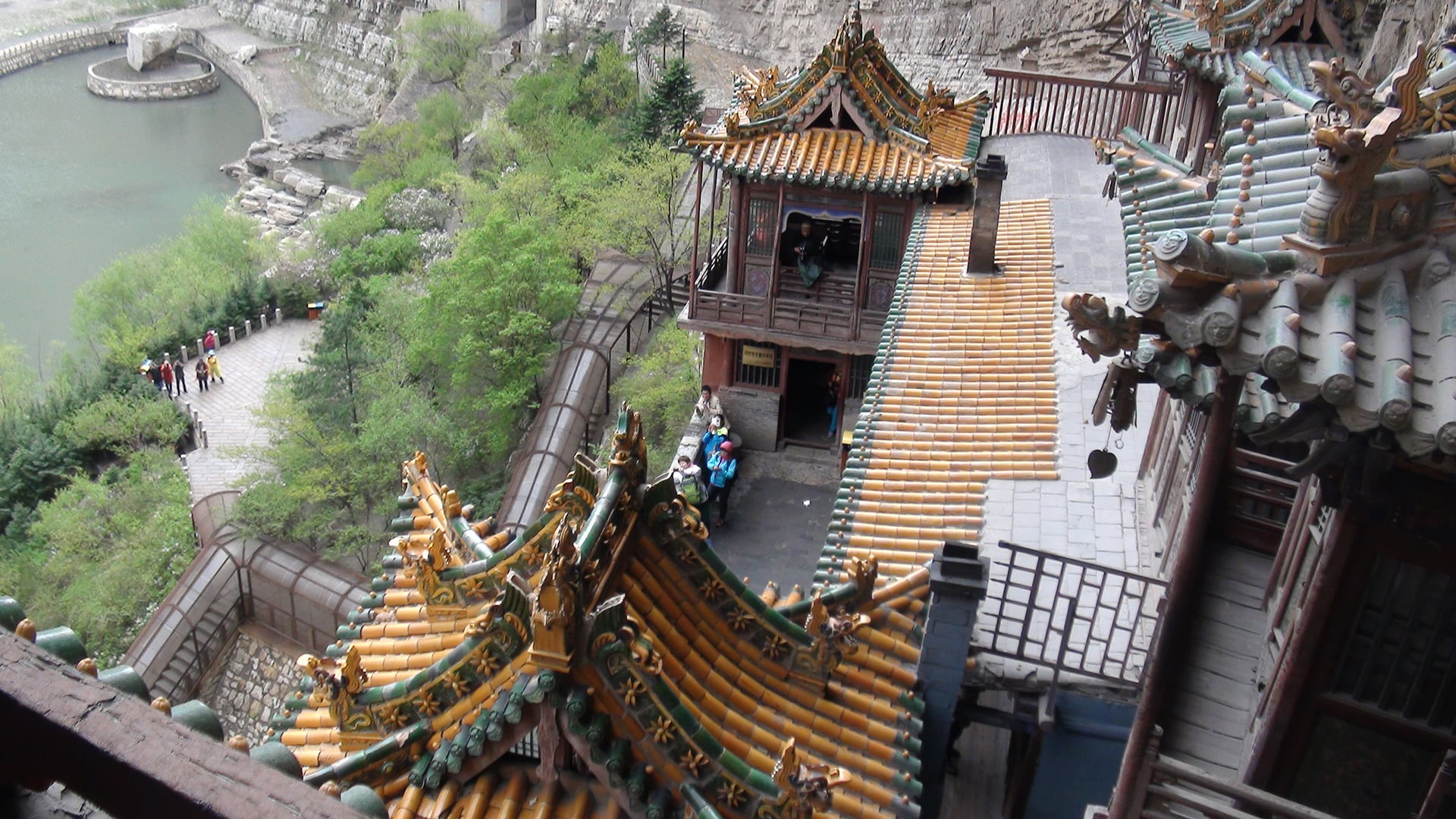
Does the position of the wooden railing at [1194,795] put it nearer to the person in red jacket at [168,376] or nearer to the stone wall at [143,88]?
the person in red jacket at [168,376]

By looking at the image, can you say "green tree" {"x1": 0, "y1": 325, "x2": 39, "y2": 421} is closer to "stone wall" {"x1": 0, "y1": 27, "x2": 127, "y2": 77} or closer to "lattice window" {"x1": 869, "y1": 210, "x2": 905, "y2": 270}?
"lattice window" {"x1": 869, "y1": 210, "x2": 905, "y2": 270}

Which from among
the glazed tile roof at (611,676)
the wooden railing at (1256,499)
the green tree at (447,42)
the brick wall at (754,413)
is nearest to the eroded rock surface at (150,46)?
the green tree at (447,42)

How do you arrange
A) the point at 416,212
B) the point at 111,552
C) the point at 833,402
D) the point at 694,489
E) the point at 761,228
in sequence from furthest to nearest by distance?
the point at 416,212
the point at 111,552
the point at 833,402
the point at 761,228
the point at 694,489

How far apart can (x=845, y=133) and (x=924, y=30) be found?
84.1 ft

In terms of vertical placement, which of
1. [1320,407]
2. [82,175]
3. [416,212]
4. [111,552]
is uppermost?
[1320,407]

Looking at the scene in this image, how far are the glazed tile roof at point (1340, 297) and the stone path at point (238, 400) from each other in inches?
1030

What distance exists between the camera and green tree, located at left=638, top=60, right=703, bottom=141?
1652 inches

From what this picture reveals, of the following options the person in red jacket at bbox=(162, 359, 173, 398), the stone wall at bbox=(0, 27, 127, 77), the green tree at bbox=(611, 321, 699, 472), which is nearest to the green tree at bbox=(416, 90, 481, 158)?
the person in red jacket at bbox=(162, 359, 173, 398)

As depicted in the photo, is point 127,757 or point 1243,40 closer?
point 127,757

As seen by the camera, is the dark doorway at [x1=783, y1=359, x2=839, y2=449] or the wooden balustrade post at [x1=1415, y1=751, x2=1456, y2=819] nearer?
the wooden balustrade post at [x1=1415, y1=751, x2=1456, y2=819]

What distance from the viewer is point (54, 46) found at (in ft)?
270

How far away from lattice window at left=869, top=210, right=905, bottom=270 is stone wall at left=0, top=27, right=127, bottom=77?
80.8 meters

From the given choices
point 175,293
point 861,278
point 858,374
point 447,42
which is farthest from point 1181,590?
point 447,42

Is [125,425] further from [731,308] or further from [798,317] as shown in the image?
[798,317]
